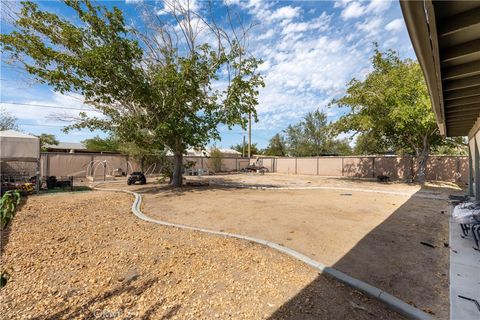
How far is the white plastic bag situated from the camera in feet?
15.0

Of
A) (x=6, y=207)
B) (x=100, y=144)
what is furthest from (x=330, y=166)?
(x=100, y=144)

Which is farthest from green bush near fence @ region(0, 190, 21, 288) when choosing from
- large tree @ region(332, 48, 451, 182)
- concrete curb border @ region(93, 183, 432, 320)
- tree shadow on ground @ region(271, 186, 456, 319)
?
large tree @ region(332, 48, 451, 182)

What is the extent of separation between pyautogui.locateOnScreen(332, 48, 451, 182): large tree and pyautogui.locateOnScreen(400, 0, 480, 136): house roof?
9.60 m

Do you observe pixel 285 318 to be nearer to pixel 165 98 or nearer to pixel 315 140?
pixel 165 98

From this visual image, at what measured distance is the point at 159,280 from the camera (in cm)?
325

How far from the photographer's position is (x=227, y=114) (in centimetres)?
1263

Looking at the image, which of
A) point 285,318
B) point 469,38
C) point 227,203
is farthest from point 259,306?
point 227,203

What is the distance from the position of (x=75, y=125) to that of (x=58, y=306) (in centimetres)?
1091

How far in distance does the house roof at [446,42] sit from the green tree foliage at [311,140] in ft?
112

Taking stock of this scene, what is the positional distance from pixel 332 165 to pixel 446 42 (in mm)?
22430

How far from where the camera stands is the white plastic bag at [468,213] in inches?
180

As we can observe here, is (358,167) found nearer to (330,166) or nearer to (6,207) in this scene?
(330,166)

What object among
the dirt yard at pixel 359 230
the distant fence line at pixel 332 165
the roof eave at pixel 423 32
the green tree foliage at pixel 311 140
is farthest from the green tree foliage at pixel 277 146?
the roof eave at pixel 423 32

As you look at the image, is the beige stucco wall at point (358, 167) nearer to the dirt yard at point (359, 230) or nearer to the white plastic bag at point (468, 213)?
the dirt yard at point (359, 230)
